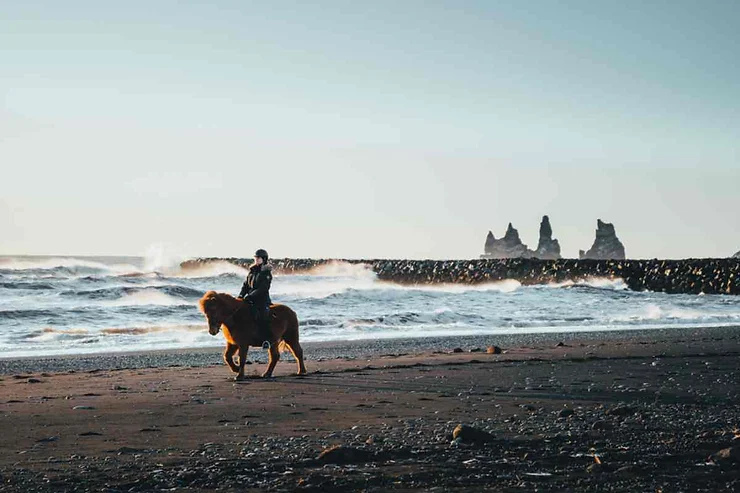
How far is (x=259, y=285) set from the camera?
43.3 ft

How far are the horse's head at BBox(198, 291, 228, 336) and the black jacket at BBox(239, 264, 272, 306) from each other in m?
0.55

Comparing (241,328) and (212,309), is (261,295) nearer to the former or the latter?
(241,328)

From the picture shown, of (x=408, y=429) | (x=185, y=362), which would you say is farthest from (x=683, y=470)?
(x=185, y=362)

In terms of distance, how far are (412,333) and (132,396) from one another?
1447 centimetres

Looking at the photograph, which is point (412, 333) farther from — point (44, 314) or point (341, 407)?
point (341, 407)

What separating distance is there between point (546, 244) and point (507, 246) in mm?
4718

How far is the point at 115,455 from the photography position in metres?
6.89

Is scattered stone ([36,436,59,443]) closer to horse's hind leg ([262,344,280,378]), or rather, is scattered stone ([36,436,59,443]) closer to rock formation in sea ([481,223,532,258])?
horse's hind leg ([262,344,280,378])

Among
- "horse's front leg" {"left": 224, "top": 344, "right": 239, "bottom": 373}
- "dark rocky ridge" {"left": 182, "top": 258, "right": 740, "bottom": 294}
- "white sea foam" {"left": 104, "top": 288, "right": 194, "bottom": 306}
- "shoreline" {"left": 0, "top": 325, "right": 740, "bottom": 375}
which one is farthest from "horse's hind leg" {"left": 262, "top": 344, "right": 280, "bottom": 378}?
"dark rocky ridge" {"left": 182, "top": 258, "right": 740, "bottom": 294}

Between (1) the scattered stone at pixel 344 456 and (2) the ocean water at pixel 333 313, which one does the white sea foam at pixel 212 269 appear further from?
(1) the scattered stone at pixel 344 456

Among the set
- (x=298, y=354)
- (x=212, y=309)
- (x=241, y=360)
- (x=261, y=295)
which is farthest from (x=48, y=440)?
(x=298, y=354)

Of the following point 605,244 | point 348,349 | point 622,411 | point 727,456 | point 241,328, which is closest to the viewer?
point 727,456

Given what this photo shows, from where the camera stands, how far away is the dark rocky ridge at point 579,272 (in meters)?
49.6

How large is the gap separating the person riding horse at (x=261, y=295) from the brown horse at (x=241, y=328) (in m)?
0.08
